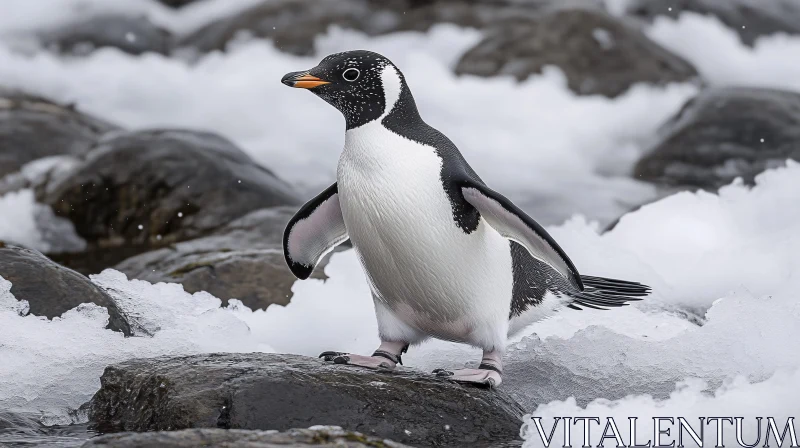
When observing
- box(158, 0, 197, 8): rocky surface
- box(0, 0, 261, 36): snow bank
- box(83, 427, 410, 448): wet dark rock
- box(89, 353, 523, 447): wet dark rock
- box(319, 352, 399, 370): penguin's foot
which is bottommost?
box(83, 427, 410, 448): wet dark rock

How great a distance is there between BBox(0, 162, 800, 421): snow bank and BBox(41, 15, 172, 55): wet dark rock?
11.7 m

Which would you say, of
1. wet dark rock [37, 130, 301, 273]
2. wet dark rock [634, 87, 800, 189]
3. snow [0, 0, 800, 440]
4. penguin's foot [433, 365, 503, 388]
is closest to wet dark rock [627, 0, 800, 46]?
snow [0, 0, 800, 440]

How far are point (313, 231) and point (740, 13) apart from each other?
544 inches

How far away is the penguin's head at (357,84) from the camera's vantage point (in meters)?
4.32

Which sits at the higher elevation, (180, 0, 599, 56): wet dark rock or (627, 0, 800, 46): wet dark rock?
(627, 0, 800, 46): wet dark rock

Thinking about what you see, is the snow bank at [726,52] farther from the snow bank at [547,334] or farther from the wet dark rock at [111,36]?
the snow bank at [547,334]

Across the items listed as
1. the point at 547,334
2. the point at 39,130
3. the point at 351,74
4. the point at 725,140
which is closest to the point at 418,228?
the point at 351,74

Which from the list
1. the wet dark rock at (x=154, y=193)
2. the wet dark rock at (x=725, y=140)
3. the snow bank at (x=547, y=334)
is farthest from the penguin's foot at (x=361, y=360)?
the wet dark rock at (x=725, y=140)

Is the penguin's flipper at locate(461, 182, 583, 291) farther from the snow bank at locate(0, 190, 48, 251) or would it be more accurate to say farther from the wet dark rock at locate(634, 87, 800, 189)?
the wet dark rock at locate(634, 87, 800, 189)

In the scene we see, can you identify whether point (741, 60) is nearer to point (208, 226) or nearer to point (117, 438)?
point (208, 226)

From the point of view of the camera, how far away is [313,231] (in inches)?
189

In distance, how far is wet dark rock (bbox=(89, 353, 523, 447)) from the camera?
3.70m

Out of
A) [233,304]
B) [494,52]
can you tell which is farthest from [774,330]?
[494,52]

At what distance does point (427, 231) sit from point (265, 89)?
10565 mm
